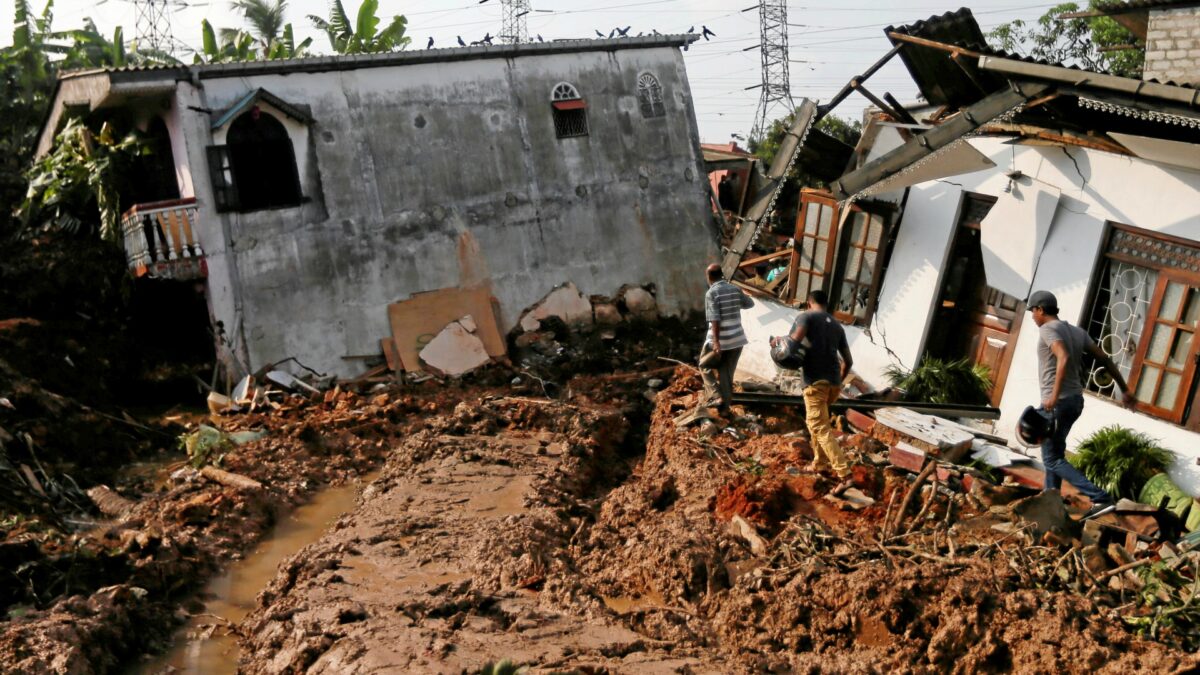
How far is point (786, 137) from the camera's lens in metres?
13.0

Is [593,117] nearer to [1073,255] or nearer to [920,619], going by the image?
[1073,255]

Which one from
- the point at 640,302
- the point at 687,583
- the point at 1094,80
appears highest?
the point at 1094,80

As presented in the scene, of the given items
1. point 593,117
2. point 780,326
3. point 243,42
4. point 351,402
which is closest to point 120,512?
point 351,402

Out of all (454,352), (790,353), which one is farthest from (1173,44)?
(454,352)

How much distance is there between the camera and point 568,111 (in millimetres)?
18984

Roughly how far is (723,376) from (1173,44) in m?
7.93

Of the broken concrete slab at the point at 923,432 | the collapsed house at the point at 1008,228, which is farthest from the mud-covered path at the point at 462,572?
the collapsed house at the point at 1008,228

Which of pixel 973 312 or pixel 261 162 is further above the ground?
pixel 261 162

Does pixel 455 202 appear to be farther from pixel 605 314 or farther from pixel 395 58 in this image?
pixel 605 314

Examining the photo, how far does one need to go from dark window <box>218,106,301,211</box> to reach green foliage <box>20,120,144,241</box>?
1.54m

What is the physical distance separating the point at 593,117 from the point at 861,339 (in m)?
8.28

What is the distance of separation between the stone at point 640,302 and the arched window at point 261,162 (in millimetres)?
5952

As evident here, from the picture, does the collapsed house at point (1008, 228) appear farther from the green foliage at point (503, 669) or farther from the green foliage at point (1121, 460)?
the green foliage at point (503, 669)

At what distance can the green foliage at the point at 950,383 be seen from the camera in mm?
11297
